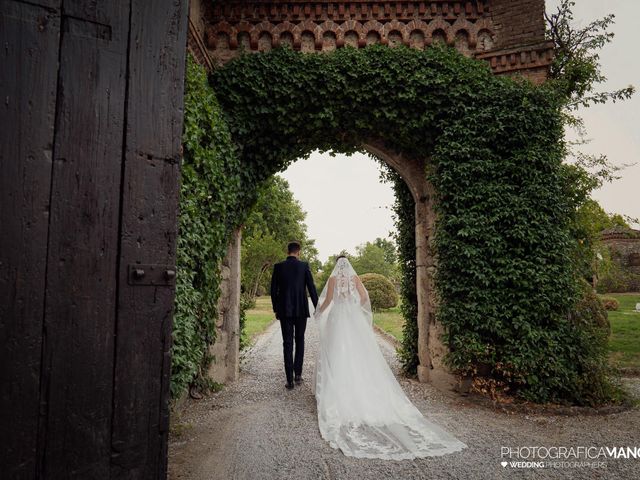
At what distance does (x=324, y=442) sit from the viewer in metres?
3.78

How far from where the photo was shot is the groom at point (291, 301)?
19.0 feet

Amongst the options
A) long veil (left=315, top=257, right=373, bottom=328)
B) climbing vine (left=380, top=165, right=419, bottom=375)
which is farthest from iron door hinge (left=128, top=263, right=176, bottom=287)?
climbing vine (left=380, top=165, right=419, bottom=375)

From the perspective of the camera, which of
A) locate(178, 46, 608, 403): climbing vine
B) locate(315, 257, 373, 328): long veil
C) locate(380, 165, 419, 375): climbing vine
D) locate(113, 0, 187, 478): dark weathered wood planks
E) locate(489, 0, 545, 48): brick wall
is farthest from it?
locate(380, 165, 419, 375): climbing vine

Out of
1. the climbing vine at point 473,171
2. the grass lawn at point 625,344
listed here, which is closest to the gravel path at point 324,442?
the climbing vine at point 473,171

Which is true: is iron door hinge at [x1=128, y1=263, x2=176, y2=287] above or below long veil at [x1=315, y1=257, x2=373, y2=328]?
above

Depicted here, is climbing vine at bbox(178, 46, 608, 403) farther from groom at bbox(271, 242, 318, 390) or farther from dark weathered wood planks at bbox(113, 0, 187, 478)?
dark weathered wood planks at bbox(113, 0, 187, 478)

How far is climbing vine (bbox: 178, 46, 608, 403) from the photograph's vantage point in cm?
525

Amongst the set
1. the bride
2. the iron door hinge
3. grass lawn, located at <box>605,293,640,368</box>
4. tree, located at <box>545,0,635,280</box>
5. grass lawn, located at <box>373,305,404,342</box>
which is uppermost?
tree, located at <box>545,0,635,280</box>

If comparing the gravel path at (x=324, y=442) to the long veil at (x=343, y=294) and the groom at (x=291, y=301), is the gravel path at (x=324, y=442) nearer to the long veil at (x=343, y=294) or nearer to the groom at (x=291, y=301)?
the groom at (x=291, y=301)

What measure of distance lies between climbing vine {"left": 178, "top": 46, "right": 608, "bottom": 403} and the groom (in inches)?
42.0

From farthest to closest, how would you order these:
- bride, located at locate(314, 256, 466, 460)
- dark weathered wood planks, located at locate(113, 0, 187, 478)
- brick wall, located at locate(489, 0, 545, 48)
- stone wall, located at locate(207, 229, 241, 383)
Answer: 1. stone wall, located at locate(207, 229, 241, 383)
2. brick wall, located at locate(489, 0, 545, 48)
3. bride, located at locate(314, 256, 466, 460)
4. dark weathered wood planks, located at locate(113, 0, 187, 478)

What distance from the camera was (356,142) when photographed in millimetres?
6133

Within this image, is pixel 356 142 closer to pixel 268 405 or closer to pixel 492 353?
pixel 492 353

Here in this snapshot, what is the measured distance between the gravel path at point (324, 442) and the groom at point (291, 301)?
481 millimetres
